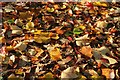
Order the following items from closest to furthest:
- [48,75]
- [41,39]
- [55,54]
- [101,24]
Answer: [48,75]
[55,54]
[41,39]
[101,24]

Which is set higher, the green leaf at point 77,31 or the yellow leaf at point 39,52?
the green leaf at point 77,31

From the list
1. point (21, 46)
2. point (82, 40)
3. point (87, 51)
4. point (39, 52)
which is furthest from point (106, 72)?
point (21, 46)

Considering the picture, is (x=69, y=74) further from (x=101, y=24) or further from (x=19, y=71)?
(x=101, y=24)

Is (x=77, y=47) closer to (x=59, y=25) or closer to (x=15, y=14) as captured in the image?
(x=59, y=25)

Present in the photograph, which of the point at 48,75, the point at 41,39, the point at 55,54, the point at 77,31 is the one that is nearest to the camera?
the point at 48,75

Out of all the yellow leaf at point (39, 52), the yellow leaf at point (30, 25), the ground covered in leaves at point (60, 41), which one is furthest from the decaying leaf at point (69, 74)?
the yellow leaf at point (30, 25)

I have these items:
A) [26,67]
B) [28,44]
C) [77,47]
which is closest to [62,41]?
[77,47]

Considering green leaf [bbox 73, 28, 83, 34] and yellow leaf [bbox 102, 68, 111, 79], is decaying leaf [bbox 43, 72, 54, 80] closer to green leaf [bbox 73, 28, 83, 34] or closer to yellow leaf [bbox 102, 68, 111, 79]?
yellow leaf [bbox 102, 68, 111, 79]

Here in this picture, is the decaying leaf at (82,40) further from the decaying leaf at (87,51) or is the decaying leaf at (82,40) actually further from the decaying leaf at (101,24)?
the decaying leaf at (101,24)
